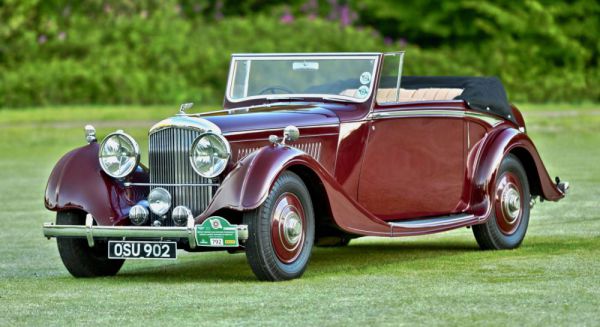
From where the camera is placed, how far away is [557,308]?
6.82 m

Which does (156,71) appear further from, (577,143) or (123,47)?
(577,143)

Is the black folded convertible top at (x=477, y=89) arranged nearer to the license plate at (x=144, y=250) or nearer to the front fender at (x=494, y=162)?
the front fender at (x=494, y=162)

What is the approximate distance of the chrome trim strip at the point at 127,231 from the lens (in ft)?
26.1

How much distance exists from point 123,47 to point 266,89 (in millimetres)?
22589

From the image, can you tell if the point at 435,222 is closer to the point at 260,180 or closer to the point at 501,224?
the point at 501,224

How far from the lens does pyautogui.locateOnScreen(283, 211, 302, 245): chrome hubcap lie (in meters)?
8.17

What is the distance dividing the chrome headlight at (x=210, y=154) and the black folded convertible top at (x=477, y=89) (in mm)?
1980

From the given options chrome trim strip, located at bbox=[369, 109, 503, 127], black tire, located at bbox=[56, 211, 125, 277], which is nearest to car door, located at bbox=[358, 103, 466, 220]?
chrome trim strip, located at bbox=[369, 109, 503, 127]

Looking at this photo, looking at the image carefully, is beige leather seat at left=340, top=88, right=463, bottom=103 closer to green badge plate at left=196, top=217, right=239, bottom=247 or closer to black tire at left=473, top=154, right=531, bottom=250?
black tire at left=473, top=154, right=531, bottom=250

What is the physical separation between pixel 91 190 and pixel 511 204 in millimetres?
3385

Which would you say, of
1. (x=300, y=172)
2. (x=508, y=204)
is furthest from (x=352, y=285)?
(x=508, y=204)

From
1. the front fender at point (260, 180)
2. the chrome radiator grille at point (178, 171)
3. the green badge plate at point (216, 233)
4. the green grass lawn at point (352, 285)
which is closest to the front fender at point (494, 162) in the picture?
the green grass lawn at point (352, 285)

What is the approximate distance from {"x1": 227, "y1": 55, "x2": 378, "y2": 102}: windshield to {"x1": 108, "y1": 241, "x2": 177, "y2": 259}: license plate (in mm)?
1897

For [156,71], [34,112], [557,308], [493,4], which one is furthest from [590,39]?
[557,308]
